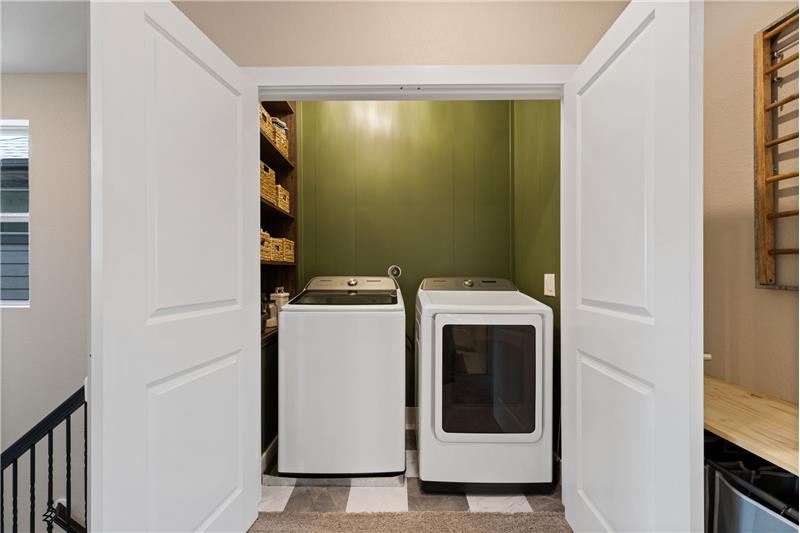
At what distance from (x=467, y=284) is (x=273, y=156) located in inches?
63.5

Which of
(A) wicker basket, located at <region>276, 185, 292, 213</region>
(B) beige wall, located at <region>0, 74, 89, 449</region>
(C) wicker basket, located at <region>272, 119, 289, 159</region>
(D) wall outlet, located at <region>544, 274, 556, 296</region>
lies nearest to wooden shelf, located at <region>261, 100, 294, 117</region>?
(C) wicker basket, located at <region>272, 119, 289, 159</region>

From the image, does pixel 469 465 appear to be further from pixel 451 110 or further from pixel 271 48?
pixel 451 110

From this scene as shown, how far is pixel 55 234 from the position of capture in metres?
3.19

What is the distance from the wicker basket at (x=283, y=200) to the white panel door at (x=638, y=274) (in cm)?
186

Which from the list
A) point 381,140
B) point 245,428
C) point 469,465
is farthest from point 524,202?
point 245,428

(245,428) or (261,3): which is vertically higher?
(261,3)

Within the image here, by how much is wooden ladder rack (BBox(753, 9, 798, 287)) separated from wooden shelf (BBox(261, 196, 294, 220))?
2.24m

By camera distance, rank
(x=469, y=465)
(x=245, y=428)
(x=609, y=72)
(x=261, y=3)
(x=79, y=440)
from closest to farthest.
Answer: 1. (x=609, y=72)
2. (x=245, y=428)
3. (x=261, y=3)
4. (x=469, y=465)
5. (x=79, y=440)

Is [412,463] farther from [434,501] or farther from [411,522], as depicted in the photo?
[411,522]

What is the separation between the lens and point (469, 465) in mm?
1970

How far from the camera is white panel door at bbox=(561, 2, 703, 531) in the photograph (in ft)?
3.08

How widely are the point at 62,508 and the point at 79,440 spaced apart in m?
0.48

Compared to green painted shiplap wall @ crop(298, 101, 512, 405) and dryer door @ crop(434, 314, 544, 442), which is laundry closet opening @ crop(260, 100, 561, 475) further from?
dryer door @ crop(434, 314, 544, 442)

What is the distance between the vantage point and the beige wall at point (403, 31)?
5.71 ft
